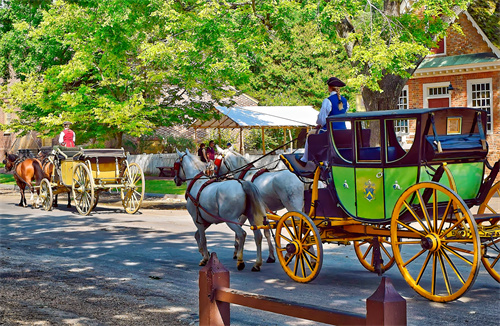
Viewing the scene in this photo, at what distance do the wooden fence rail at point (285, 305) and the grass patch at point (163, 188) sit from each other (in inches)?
851

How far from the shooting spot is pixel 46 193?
20266mm

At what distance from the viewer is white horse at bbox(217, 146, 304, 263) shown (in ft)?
36.0

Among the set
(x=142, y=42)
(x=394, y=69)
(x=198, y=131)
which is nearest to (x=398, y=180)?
(x=394, y=69)

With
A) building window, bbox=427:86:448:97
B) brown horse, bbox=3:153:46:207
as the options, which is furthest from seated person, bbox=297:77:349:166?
building window, bbox=427:86:448:97

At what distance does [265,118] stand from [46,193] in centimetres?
1477

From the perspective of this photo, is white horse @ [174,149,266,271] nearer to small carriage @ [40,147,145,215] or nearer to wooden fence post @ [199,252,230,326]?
wooden fence post @ [199,252,230,326]

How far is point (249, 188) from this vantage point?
1036 cm

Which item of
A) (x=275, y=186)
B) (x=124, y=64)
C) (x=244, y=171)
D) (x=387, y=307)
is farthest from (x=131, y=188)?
(x=387, y=307)

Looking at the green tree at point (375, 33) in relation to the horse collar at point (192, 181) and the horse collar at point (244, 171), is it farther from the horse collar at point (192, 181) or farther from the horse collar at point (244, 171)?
the horse collar at point (192, 181)

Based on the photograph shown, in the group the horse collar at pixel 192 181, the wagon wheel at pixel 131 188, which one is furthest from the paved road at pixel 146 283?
the wagon wheel at pixel 131 188

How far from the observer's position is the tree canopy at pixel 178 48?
19.7 m

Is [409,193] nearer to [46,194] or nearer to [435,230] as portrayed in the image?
[435,230]

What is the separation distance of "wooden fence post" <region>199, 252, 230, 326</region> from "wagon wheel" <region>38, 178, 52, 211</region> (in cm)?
1692

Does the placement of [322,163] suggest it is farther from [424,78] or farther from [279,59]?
[279,59]
